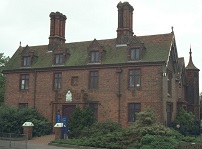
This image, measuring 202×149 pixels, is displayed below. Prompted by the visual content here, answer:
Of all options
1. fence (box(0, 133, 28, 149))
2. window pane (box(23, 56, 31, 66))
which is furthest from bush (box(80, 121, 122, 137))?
window pane (box(23, 56, 31, 66))

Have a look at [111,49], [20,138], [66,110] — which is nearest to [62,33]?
[111,49]

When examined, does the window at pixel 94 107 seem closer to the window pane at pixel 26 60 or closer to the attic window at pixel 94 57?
the attic window at pixel 94 57

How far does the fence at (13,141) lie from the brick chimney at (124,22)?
13577mm

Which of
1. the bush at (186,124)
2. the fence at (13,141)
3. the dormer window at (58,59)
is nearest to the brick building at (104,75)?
the dormer window at (58,59)

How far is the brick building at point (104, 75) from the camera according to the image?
29.8m

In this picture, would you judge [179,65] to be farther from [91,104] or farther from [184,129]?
[91,104]

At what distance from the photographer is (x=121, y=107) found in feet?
99.5

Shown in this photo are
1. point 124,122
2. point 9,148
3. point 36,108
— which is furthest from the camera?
point 36,108

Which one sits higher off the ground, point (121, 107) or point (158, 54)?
point (158, 54)

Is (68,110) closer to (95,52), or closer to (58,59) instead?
(58,59)

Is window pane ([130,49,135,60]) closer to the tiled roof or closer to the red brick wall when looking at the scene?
the tiled roof

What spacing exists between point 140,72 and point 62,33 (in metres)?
11.9

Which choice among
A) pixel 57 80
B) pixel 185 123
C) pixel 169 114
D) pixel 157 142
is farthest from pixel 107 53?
pixel 157 142

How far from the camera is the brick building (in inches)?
1173
